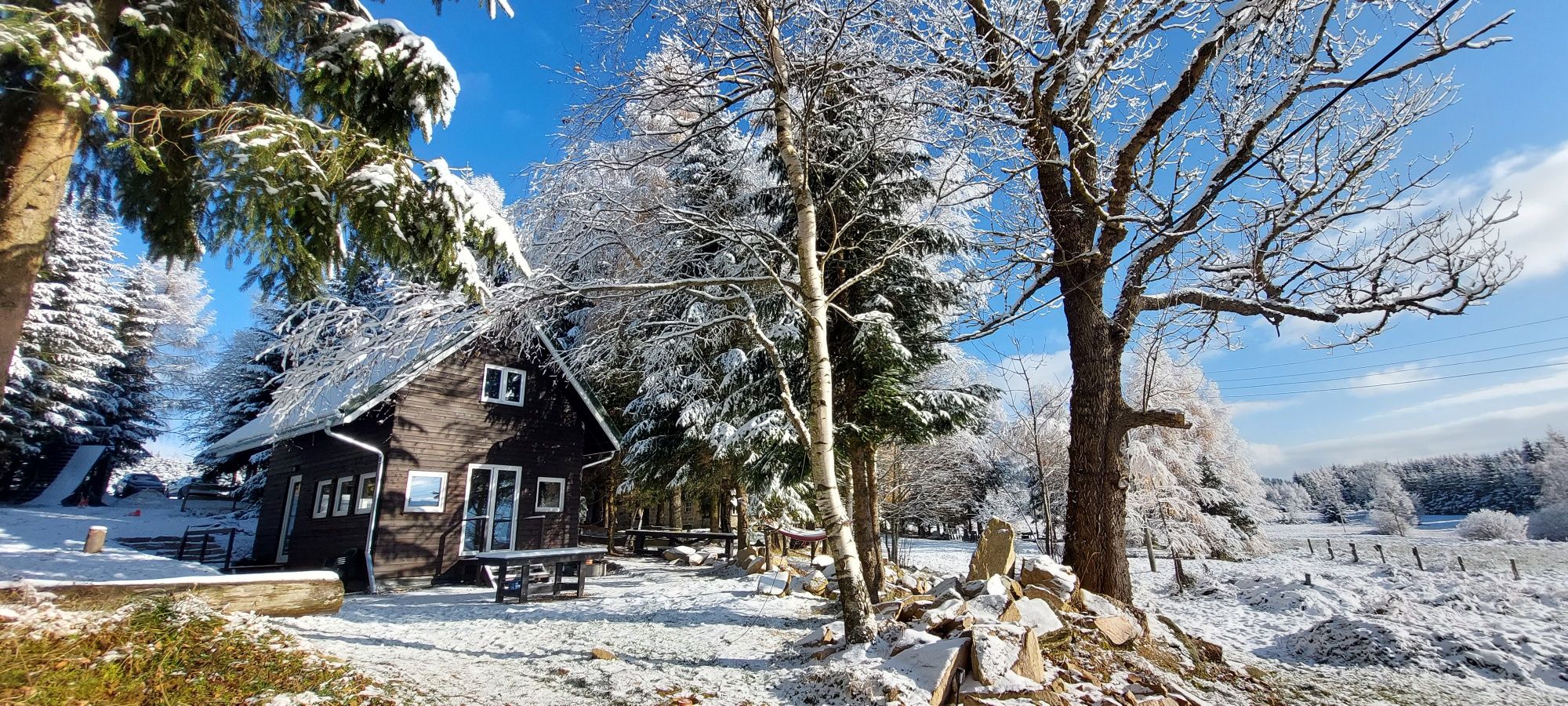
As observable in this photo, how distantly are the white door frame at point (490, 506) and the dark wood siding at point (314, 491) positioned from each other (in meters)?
→ 1.67

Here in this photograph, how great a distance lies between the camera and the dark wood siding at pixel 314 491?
1262 centimetres

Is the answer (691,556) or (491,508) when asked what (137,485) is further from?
(691,556)

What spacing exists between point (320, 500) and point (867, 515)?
39.6ft

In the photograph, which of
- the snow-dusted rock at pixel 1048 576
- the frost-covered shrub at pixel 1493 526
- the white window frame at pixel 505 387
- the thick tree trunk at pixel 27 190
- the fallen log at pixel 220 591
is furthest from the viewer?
the frost-covered shrub at pixel 1493 526

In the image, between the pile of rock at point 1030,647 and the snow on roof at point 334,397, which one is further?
the snow on roof at point 334,397

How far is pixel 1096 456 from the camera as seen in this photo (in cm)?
651

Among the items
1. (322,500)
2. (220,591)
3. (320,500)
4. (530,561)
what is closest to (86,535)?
(320,500)

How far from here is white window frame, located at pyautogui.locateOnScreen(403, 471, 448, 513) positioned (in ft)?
40.5

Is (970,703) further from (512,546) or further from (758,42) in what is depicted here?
(512,546)

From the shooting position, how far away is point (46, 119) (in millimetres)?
4266

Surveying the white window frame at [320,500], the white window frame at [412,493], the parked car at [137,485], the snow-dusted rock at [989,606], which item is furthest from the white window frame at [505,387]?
the parked car at [137,485]

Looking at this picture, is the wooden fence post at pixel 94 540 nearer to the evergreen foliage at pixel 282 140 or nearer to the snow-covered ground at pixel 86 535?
the snow-covered ground at pixel 86 535

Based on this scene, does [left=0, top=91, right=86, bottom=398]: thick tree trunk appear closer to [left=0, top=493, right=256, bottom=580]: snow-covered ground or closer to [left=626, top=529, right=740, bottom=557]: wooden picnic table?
[left=0, top=493, right=256, bottom=580]: snow-covered ground

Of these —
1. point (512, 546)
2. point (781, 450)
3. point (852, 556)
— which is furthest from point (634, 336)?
point (852, 556)
